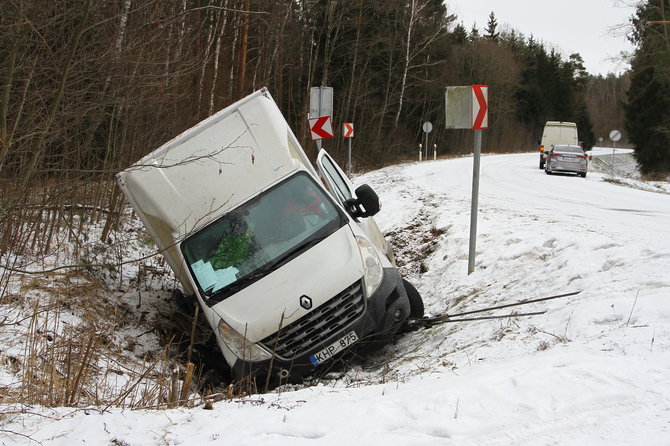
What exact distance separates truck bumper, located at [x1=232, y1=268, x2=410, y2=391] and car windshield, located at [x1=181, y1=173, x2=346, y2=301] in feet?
2.57

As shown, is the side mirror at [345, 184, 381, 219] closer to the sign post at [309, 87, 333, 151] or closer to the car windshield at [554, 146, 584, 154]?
the sign post at [309, 87, 333, 151]

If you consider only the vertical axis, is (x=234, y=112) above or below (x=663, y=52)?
below

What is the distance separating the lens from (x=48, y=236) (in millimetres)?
9219

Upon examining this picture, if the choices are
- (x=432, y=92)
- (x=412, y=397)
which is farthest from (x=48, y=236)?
(x=432, y=92)

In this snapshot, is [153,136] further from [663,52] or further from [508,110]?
[508,110]

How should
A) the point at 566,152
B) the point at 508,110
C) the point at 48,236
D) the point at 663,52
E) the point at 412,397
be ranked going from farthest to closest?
the point at 508,110, the point at 663,52, the point at 566,152, the point at 48,236, the point at 412,397

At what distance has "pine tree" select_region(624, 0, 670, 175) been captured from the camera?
34000 millimetres

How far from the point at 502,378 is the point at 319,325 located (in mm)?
2068

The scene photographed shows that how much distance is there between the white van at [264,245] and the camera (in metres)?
5.66

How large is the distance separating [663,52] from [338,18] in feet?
57.6

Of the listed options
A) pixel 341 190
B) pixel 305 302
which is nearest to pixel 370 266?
pixel 305 302

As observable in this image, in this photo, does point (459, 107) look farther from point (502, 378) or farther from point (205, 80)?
point (205, 80)

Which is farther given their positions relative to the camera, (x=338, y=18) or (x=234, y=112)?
(x=338, y=18)

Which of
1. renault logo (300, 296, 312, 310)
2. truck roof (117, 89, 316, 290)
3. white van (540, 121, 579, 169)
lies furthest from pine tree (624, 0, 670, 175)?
renault logo (300, 296, 312, 310)
